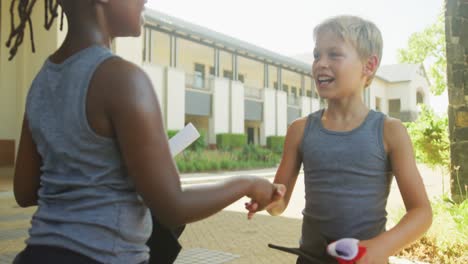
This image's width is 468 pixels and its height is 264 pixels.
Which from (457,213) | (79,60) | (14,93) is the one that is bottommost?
(457,213)

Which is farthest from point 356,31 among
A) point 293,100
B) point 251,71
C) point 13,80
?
point 293,100

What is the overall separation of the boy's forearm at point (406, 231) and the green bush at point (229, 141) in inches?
988

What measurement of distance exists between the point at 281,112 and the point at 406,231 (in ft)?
109

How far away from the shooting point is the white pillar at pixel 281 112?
34.5m

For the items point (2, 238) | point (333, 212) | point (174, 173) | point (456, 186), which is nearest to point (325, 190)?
point (333, 212)

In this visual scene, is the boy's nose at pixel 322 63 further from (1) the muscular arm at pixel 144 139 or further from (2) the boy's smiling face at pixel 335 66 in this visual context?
(1) the muscular arm at pixel 144 139

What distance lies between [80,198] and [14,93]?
16930mm

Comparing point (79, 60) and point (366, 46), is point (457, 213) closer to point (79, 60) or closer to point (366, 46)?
point (366, 46)

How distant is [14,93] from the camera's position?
641 inches

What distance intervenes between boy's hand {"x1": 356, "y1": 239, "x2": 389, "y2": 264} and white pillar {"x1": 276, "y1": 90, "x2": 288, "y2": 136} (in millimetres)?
32996

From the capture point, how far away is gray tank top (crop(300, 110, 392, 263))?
181cm

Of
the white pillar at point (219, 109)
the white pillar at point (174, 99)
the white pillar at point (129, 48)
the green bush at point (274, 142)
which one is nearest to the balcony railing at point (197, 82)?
the white pillar at point (219, 109)

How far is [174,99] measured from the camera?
25.0m

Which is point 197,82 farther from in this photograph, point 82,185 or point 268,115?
point 82,185
